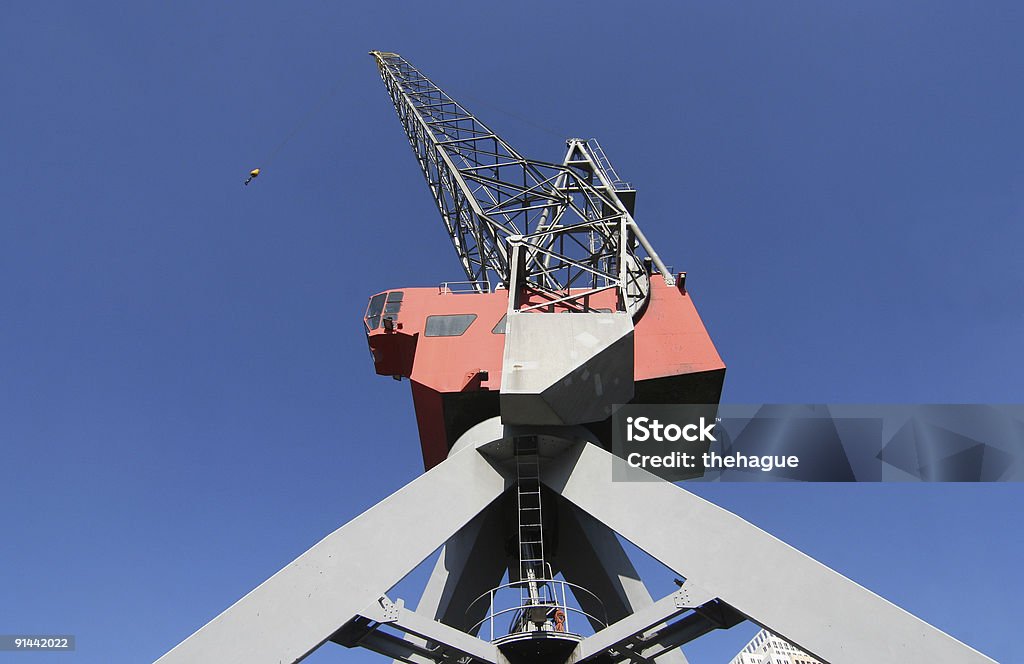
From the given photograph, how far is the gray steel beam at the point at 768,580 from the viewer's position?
26.9ft

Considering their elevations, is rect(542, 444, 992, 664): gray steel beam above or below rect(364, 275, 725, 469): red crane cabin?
below

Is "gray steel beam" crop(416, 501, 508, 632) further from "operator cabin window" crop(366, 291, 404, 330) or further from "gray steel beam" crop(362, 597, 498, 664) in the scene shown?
"operator cabin window" crop(366, 291, 404, 330)

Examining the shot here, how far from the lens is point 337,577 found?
29.7 feet

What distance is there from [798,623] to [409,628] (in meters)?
5.02

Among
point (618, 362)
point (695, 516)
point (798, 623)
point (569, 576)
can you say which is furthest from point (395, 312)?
point (798, 623)

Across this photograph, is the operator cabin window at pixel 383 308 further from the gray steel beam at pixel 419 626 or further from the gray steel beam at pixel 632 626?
the gray steel beam at pixel 632 626

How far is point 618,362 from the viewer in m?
11.0

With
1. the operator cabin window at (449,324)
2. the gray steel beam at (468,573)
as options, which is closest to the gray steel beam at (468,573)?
the gray steel beam at (468,573)

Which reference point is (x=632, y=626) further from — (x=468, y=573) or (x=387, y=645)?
(x=468, y=573)

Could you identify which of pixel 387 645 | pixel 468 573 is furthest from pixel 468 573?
pixel 387 645

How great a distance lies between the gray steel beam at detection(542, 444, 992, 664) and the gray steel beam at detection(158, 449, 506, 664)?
231 centimetres

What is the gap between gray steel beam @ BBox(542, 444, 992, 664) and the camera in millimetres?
8195

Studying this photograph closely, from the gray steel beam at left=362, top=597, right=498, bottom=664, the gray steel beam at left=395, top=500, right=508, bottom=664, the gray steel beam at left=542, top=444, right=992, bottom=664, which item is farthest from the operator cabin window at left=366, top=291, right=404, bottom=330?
the gray steel beam at left=362, top=597, right=498, bottom=664

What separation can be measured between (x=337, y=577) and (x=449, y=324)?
20.0 ft
